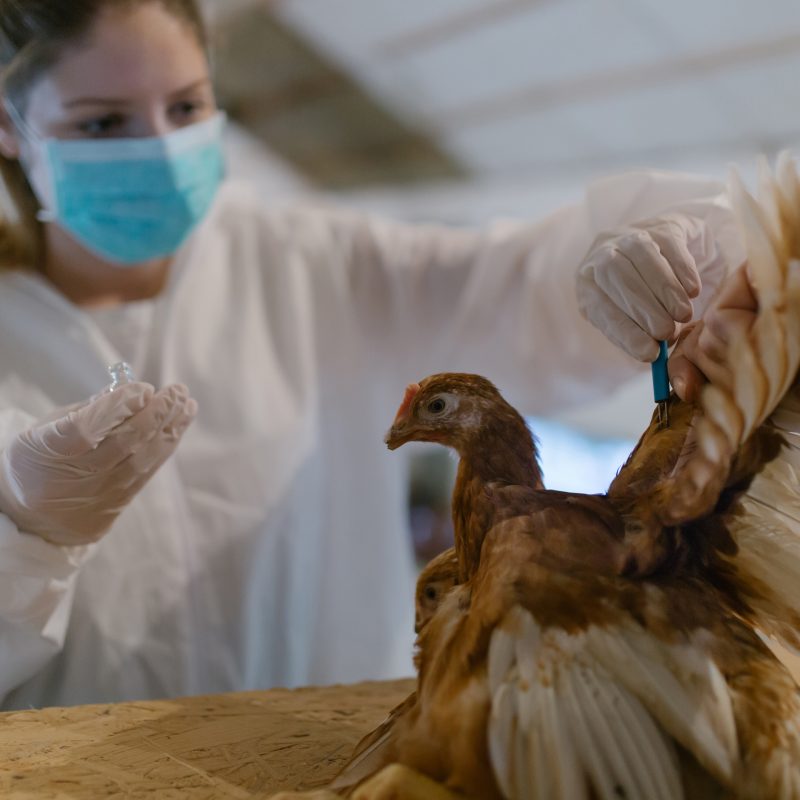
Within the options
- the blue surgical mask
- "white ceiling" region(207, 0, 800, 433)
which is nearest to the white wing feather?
the blue surgical mask

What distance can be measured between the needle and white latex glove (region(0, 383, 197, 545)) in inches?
18.7

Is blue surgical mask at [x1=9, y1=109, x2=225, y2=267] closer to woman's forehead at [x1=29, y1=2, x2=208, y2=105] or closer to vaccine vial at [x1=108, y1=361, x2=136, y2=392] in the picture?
woman's forehead at [x1=29, y1=2, x2=208, y2=105]

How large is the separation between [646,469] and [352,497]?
29.2 inches

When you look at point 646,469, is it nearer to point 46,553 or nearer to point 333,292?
point 46,553

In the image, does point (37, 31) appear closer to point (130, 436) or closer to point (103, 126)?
point (103, 126)

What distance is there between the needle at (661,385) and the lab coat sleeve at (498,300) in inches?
13.9

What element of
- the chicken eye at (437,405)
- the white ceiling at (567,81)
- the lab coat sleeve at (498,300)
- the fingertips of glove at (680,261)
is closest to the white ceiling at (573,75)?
the white ceiling at (567,81)

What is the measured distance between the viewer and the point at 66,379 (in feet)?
3.67

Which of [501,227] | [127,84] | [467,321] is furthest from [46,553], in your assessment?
[501,227]

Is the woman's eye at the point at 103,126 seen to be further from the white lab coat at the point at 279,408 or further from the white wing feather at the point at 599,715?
the white wing feather at the point at 599,715

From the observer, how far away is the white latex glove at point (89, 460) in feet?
2.64

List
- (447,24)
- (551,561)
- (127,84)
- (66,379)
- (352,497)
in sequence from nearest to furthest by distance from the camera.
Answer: (551,561) < (127,84) < (66,379) < (352,497) < (447,24)

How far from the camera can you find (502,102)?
9.95ft

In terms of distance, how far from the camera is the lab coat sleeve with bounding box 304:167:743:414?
3.90ft
